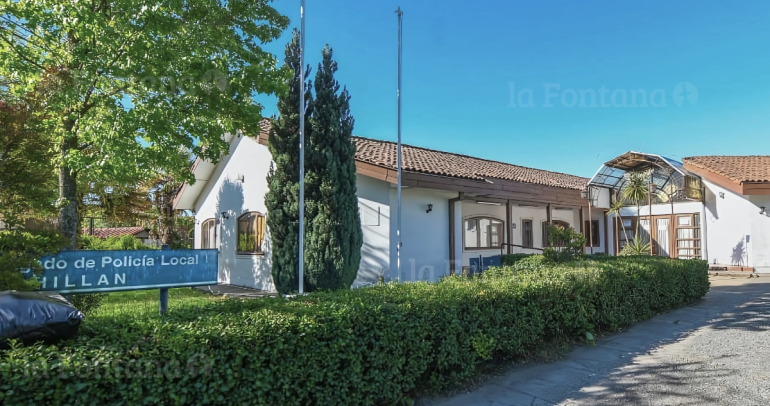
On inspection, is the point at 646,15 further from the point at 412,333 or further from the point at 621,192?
the point at 412,333

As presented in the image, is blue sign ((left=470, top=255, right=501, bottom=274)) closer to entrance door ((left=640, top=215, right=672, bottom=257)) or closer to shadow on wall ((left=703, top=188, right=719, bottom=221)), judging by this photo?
entrance door ((left=640, top=215, right=672, bottom=257))

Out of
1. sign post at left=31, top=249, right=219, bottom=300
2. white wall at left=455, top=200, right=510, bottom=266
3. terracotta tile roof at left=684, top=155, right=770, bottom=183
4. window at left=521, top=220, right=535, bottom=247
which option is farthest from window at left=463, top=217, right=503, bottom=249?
sign post at left=31, top=249, right=219, bottom=300

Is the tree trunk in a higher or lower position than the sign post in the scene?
higher

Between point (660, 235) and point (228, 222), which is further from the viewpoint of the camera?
point (660, 235)

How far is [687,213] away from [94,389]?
71.9 ft

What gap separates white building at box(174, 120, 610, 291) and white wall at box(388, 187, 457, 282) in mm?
27

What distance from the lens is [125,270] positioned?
489cm

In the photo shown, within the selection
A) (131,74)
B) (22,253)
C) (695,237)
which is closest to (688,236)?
(695,237)

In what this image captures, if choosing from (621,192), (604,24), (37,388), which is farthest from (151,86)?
(621,192)

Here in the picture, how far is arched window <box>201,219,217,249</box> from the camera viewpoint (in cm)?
1600

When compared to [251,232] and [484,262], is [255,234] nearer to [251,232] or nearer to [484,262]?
[251,232]

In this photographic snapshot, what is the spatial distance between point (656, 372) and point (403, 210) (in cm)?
699

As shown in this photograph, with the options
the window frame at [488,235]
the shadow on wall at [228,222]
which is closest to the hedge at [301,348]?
the window frame at [488,235]

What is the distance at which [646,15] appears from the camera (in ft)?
36.8
